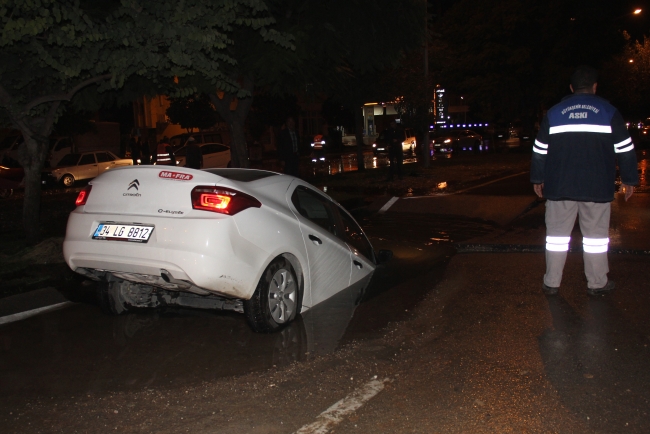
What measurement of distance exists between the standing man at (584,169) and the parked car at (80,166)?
22.2 meters

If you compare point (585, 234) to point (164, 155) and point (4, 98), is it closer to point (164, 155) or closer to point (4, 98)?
point (4, 98)

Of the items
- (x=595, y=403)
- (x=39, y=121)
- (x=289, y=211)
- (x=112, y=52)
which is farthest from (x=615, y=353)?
(x=39, y=121)

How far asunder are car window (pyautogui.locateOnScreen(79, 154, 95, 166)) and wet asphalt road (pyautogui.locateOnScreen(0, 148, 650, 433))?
70.5ft

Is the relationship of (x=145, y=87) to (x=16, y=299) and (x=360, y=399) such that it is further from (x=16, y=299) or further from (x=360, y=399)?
(x=360, y=399)

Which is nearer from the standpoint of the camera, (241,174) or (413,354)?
(413,354)

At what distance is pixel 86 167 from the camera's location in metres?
27.1

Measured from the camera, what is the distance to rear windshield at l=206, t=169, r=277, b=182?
20.0 feet

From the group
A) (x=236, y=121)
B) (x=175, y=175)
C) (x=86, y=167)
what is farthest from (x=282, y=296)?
(x=86, y=167)

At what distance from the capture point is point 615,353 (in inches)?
195

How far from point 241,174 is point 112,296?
1.73 metres

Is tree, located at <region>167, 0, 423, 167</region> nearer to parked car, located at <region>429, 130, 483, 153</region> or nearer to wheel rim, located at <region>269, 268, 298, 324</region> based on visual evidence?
wheel rim, located at <region>269, 268, 298, 324</region>

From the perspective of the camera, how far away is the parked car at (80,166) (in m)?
26.0

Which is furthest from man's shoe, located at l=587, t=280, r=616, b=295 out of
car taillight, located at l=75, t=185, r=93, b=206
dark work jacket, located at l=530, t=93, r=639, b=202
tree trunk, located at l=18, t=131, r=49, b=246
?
tree trunk, located at l=18, t=131, r=49, b=246

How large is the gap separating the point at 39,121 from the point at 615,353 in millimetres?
9159
